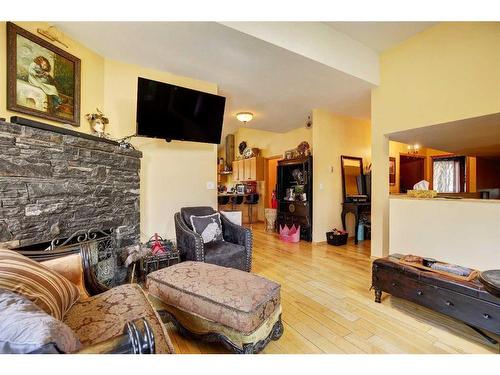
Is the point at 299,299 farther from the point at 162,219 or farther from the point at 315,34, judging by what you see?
the point at 315,34

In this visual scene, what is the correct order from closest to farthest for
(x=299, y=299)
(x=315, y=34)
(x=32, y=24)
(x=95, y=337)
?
1. (x=95, y=337)
2. (x=32, y=24)
3. (x=299, y=299)
4. (x=315, y=34)

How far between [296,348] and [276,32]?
2847mm

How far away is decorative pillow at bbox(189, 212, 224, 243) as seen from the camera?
2.82m

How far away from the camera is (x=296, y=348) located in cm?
157

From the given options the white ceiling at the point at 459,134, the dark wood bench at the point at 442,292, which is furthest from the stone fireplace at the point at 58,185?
the white ceiling at the point at 459,134

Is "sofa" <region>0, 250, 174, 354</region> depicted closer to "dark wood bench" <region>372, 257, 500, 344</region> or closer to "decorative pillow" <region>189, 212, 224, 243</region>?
"decorative pillow" <region>189, 212, 224, 243</region>

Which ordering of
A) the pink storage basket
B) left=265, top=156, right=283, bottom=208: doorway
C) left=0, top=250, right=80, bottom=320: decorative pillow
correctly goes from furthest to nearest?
left=265, top=156, right=283, bottom=208: doorway → the pink storage basket → left=0, top=250, right=80, bottom=320: decorative pillow

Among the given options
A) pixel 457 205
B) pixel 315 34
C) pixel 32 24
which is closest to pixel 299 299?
pixel 457 205

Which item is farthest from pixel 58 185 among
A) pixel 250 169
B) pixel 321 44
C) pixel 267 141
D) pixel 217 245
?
pixel 267 141

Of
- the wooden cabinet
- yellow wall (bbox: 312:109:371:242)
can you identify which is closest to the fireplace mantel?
yellow wall (bbox: 312:109:371:242)

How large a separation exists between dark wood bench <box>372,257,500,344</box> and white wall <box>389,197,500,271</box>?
0.99 meters

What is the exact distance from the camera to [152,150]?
10.4ft

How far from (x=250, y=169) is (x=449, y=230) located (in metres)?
5.01

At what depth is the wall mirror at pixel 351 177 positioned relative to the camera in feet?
15.9
